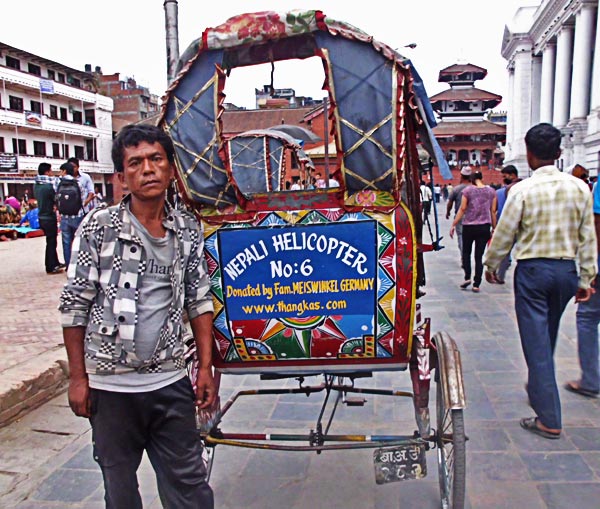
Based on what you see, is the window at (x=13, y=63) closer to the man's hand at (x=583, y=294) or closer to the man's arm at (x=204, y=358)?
the man's hand at (x=583, y=294)

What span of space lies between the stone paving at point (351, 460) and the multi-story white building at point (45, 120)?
3891 cm

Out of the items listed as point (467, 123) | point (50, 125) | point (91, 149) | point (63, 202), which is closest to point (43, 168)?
point (63, 202)

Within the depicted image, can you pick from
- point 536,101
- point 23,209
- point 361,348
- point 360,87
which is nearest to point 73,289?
point 361,348

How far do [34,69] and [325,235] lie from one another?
49990 millimetres

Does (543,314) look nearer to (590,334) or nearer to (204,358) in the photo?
(590,334)

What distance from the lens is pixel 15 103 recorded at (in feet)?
141

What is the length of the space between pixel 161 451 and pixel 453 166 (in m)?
58.5

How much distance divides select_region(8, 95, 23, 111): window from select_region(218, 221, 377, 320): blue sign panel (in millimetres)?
45695

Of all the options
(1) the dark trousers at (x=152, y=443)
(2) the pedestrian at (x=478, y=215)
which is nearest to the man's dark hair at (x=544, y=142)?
(1) the dark trousers at (x=152, y=443)

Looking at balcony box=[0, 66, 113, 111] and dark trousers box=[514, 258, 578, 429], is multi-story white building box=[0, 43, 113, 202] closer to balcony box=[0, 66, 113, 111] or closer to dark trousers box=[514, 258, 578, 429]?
balcony box=[0, 66, 113, 111]

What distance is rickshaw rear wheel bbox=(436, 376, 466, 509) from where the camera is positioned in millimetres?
2678

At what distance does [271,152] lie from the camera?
6789mm

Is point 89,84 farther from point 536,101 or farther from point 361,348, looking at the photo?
point 361,348

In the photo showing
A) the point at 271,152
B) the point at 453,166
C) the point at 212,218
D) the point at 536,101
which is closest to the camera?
the point at 212,218
